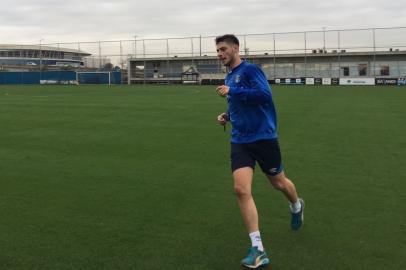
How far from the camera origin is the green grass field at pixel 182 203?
4.46 meters

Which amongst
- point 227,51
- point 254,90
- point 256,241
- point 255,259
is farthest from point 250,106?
point 255,259

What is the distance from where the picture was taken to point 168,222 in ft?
17.6

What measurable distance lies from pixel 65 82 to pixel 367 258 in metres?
61.5

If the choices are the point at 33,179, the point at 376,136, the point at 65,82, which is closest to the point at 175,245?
the point at 33,179

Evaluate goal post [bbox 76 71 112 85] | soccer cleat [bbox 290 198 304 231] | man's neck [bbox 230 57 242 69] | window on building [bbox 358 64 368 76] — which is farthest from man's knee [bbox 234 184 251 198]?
goal post [bbox 76 71 112 85]

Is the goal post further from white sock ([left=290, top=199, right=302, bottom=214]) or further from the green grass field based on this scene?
white sock ([left=290, top=199, right=302, bottom=214])

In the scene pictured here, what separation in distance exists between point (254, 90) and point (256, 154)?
0.62 m

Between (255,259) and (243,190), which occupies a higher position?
(243,190)

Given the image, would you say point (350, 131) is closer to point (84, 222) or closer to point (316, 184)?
point (316, 184)

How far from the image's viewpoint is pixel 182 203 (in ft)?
19.9

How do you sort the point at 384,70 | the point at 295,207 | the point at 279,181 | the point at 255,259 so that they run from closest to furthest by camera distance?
1. the point at 255,259
2. the point at 279,181
3. the point at 295,207
4. the point at 384,70

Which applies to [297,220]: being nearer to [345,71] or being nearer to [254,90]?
[254,90]

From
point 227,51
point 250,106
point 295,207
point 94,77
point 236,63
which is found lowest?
point 295,207

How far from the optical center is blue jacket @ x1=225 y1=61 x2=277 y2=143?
4469 millimetres
